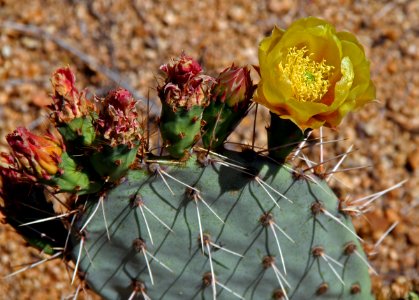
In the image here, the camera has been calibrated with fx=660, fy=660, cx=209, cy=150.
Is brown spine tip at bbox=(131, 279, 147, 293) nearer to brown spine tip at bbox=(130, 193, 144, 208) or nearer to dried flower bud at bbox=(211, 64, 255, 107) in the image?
brown spine tip at bbox=(130, 193, 144, 208)

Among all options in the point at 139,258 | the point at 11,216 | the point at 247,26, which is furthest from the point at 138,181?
the point at 247,26

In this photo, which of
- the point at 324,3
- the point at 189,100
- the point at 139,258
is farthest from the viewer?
the point at 324,3

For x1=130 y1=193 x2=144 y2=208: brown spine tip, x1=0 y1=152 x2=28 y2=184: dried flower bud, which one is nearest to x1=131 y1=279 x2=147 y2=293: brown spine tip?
x1=130 y1=193 x2=144 y2=208: brown spine tip

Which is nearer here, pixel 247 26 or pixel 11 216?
pixel 11 216

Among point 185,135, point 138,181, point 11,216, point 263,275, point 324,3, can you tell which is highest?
Answer: point 324,3

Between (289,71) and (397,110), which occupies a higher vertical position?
(289,71)

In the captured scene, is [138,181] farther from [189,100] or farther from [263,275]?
[263,275]

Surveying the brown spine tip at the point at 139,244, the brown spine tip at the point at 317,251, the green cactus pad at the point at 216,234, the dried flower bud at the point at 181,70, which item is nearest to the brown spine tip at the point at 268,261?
the green cactus pad at the point at 216,234

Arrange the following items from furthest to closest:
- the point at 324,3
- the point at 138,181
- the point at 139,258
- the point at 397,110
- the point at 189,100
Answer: the point at 324,3, the point at 397,110, the point at 139,258, the point at 138,181, the point at 189,100
